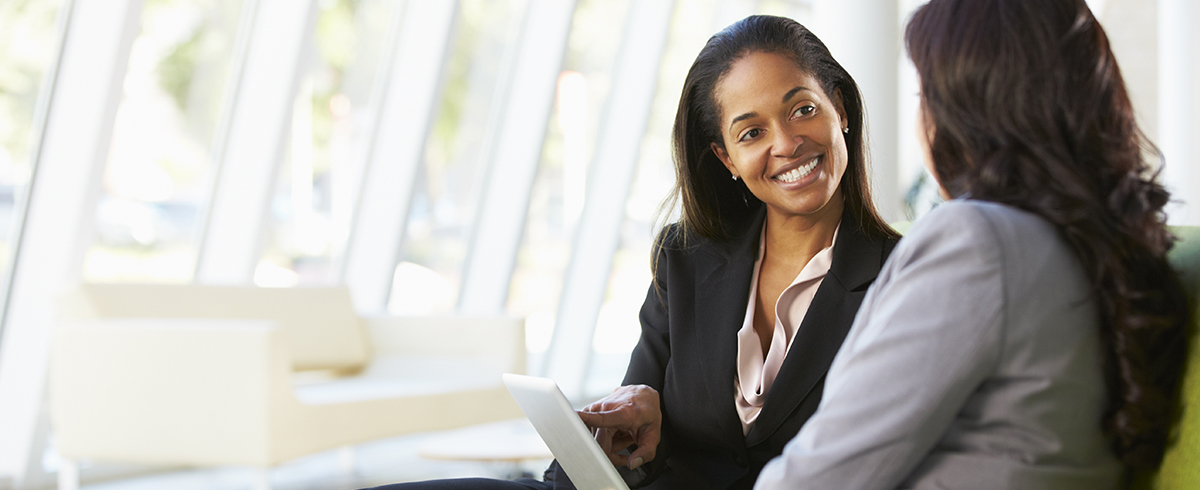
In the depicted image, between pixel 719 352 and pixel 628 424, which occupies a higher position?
pixel 719 352

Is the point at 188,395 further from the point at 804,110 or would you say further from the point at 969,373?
the point at 969,373

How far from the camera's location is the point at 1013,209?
91 centimetres

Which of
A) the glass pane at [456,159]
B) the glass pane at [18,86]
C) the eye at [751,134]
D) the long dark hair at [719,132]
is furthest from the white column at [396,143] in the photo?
the eye at [751,134]

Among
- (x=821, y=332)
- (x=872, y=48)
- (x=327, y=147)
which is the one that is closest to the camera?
(x=821, y=332)

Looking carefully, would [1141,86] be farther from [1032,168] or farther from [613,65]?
[1032,168]

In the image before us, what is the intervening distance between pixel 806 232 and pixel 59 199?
10.4ft

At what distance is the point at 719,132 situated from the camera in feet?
5.30

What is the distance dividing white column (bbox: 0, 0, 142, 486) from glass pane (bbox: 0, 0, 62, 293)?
0.07 m

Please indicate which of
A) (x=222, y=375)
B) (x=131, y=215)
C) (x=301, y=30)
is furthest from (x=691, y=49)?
(x=222, y=375)

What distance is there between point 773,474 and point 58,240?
353 centimetres

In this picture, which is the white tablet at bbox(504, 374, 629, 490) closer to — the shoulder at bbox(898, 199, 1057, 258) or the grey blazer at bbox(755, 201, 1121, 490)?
the grey blazer at bbox(755, 201, 1121, 490)

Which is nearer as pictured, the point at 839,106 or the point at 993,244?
the point at 993,244

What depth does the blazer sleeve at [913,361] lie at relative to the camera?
85 cm

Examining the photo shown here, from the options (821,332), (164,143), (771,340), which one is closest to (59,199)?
(164,143)
